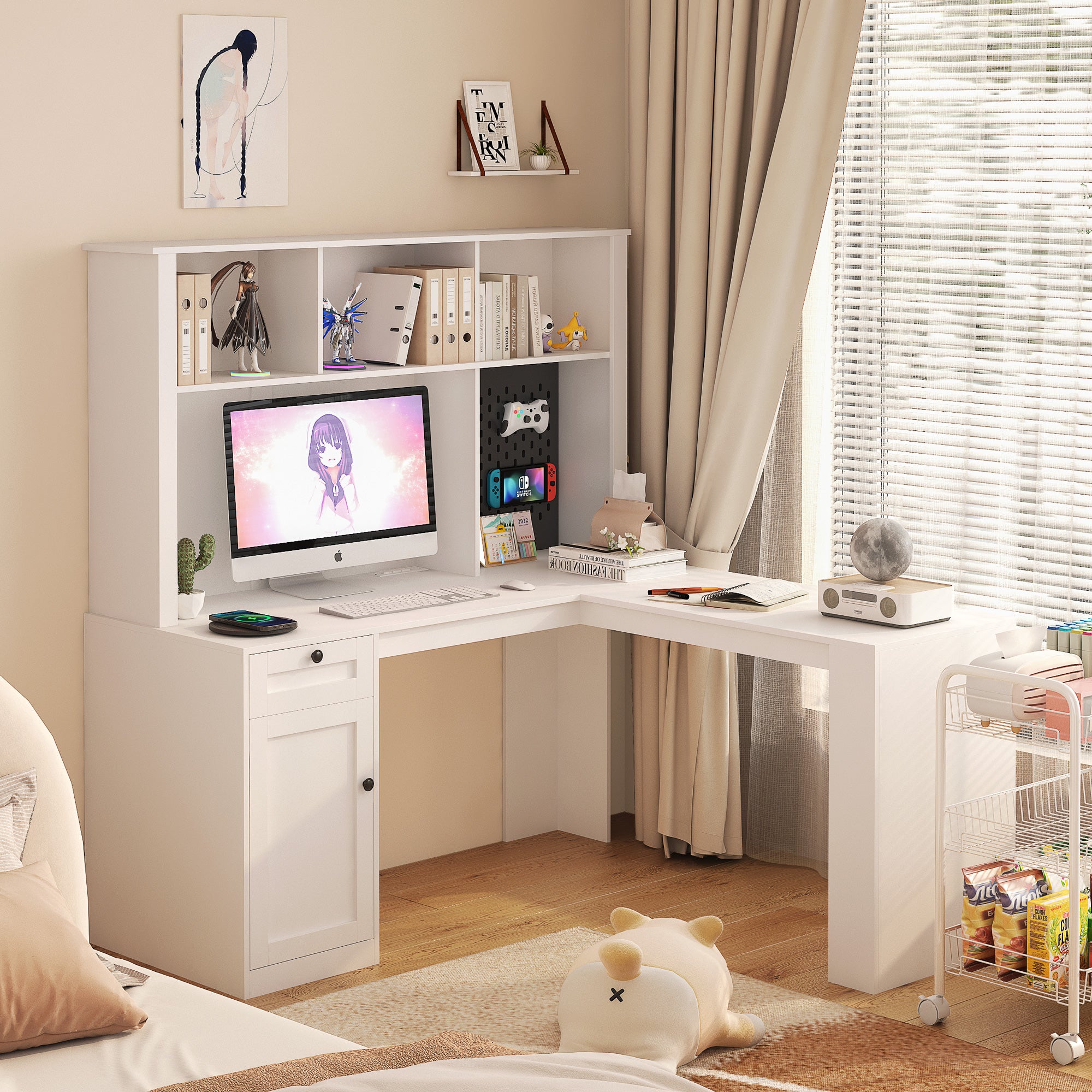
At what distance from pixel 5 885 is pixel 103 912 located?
1.35 metres

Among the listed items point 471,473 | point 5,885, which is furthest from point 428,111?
point 5,885

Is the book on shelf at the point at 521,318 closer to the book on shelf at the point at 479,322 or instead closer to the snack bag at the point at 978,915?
the book on shelf at the point at 479,322

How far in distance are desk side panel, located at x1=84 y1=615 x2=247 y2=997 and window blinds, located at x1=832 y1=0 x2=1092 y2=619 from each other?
170 cm

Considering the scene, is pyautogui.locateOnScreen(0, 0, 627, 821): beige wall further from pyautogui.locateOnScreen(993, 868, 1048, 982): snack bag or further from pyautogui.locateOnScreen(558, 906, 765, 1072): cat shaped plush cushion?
pyautogui.locateOnScreen(993, 868, 1048, 982): snack bag

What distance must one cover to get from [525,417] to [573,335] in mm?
247

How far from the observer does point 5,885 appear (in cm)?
244

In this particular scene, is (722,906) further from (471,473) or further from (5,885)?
(5,885)

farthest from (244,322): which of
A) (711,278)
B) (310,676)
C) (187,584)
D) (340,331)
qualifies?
(711,278)

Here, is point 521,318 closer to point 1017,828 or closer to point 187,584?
point 187,584

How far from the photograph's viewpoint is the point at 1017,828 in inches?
144

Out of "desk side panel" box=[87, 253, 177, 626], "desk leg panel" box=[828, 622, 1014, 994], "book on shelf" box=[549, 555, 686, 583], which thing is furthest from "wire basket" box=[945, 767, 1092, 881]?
"desk side panel" box=[87, 253, 177, 626]

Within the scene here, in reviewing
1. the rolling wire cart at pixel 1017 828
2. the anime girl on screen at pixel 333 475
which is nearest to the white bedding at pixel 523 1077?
the rolling wire cart at pixel 1017 828

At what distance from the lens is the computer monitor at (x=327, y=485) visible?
12.3 feet

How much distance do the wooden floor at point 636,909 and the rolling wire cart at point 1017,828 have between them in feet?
0.23
